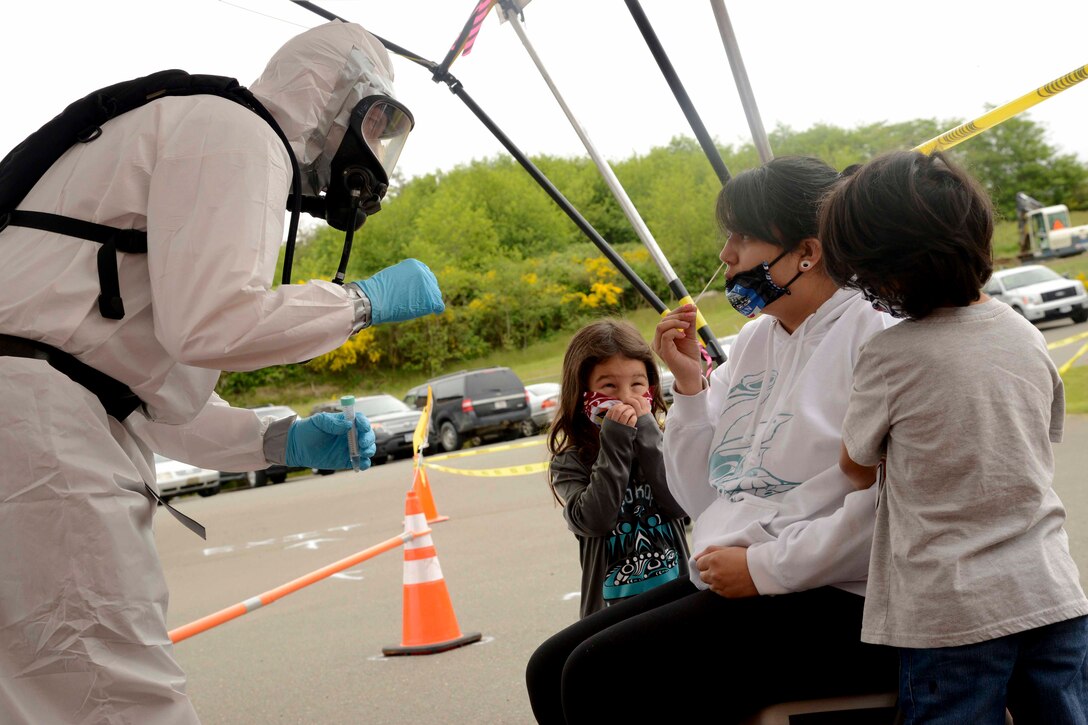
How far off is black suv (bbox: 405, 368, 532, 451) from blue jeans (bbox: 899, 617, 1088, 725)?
20.5 m

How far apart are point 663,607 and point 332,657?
404cm

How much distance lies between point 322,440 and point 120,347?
88 cm

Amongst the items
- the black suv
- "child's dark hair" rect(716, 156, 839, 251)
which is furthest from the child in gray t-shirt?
the black suv

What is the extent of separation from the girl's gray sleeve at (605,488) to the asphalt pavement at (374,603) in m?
1.48

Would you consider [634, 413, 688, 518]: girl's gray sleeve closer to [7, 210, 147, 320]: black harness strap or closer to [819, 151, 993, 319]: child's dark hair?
[819, 151, 993, 319]: child's dark hair

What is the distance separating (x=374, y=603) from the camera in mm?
7484

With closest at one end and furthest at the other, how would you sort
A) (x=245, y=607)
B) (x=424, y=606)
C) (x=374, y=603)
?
(x=245, y=607)
(x=424, y=606)
(x=374, y=603)

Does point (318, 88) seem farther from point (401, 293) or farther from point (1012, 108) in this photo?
point (1012, 108)

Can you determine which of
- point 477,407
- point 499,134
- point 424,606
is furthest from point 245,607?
point 477,407

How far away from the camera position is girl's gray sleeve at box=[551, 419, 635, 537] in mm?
3143

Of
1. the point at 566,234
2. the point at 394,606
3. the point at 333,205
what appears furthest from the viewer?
the point at 566,234

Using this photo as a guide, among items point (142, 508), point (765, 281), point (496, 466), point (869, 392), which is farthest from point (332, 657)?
point (496, 466)

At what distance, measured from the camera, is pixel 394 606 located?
7.29 m

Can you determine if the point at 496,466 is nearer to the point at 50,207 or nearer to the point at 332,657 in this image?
the point at 332,657
